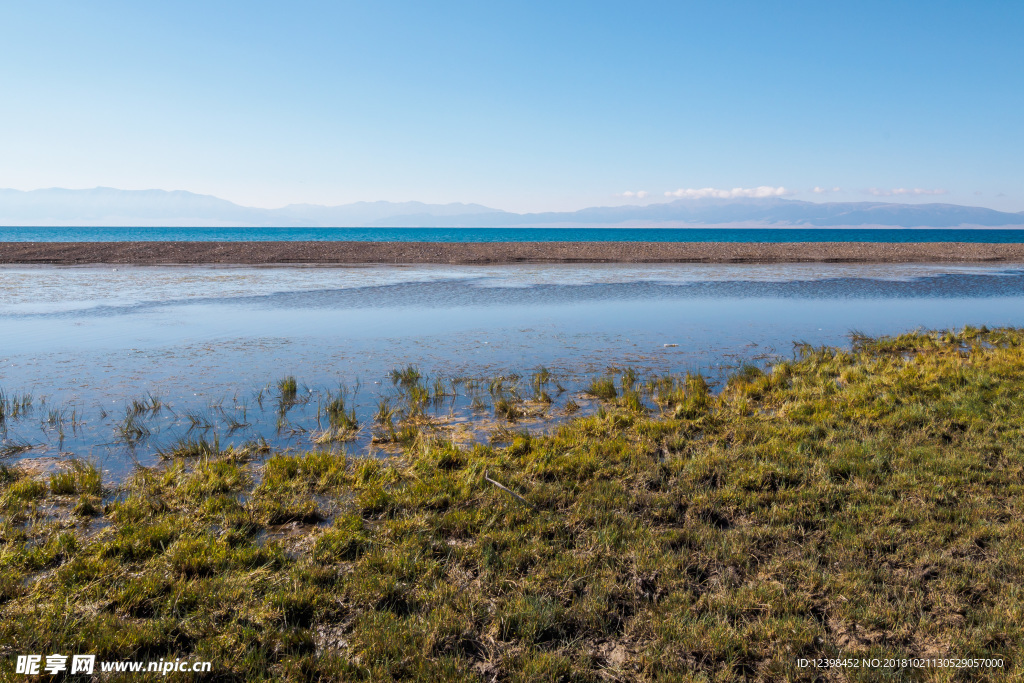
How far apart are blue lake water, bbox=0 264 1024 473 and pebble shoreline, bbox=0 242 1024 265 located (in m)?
12.8

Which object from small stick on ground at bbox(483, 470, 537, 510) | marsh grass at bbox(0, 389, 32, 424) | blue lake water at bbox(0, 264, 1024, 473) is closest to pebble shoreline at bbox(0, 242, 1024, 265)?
blue lake water at bbox(0, 264, 1024, 473)

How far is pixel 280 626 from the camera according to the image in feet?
14.6

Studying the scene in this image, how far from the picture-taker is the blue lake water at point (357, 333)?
398 inches

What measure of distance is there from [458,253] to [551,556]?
4896 cm

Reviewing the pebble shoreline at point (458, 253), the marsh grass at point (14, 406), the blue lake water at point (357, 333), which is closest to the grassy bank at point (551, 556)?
the blue lake water at point (357, 333)

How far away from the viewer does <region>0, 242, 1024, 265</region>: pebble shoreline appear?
47.1 m

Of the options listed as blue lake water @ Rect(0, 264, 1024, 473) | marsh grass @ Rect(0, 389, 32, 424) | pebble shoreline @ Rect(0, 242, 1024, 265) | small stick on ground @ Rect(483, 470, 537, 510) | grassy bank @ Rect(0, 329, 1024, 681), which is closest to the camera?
grassy bank @ Rect(0, 329, 1024, 681)

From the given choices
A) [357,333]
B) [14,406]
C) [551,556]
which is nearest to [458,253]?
[357,333]

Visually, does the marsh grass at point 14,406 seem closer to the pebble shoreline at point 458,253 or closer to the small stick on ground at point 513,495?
the small stick on ground at point 513,495

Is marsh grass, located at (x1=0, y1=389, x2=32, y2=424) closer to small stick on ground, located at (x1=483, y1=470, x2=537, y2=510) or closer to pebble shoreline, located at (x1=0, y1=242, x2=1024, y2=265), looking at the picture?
small stick on ground, located at (x1=483, y1=470, x2=537, y2=510)

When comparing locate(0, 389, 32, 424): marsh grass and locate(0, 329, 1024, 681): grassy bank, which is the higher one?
locate(0, 389, 32, 424): marsh grass

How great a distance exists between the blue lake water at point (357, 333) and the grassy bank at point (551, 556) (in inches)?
78.2

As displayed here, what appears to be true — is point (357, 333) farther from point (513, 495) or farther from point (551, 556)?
point (551, 556)

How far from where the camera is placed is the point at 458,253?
174ft
